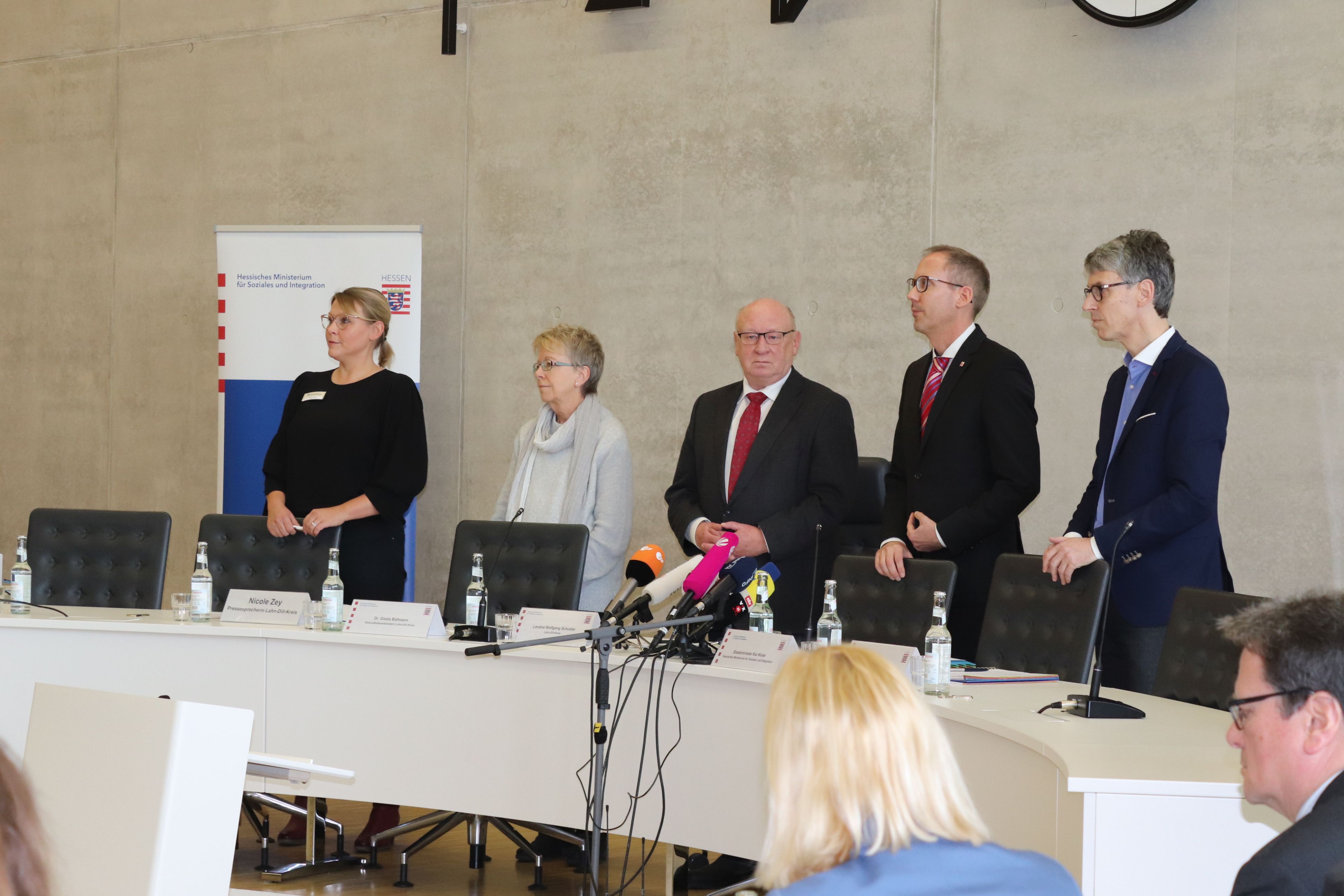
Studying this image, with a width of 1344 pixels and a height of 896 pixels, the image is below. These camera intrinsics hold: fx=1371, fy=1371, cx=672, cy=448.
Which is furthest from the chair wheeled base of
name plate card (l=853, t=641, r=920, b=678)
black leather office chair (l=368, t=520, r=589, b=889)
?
name plate card (l=853, t=641, r=920, b=678)

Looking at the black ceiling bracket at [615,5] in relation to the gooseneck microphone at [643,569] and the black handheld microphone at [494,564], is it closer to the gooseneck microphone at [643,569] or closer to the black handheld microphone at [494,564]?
the black handheld microphone at [494,564]

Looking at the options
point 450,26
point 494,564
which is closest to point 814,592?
point 494,564

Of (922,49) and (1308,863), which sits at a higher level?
(922,49)

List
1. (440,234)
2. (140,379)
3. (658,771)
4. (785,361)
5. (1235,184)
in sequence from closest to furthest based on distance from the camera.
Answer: (658,771) → (785,361) → (1235,184) → (440,234) → (140,379)

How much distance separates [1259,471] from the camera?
4742 millimetres

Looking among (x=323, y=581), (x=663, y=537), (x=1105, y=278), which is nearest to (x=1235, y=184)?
(x=1105, y=278)

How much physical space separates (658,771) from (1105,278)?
5.47 ft

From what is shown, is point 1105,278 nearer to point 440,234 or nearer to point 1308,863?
point 1308,863

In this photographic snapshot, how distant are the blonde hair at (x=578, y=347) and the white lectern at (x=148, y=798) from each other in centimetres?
263

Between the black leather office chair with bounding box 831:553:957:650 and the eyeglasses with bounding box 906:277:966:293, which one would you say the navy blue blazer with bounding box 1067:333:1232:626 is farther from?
the eyeglasses with bounding box 906:277:966:293

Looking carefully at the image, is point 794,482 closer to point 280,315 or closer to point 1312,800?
point 1312,800

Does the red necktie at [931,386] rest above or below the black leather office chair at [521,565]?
above

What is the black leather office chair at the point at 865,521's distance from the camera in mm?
4641

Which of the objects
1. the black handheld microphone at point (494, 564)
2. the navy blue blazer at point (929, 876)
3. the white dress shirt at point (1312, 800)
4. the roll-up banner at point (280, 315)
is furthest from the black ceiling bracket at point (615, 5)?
the navy blue blazer at point (929, 876)
